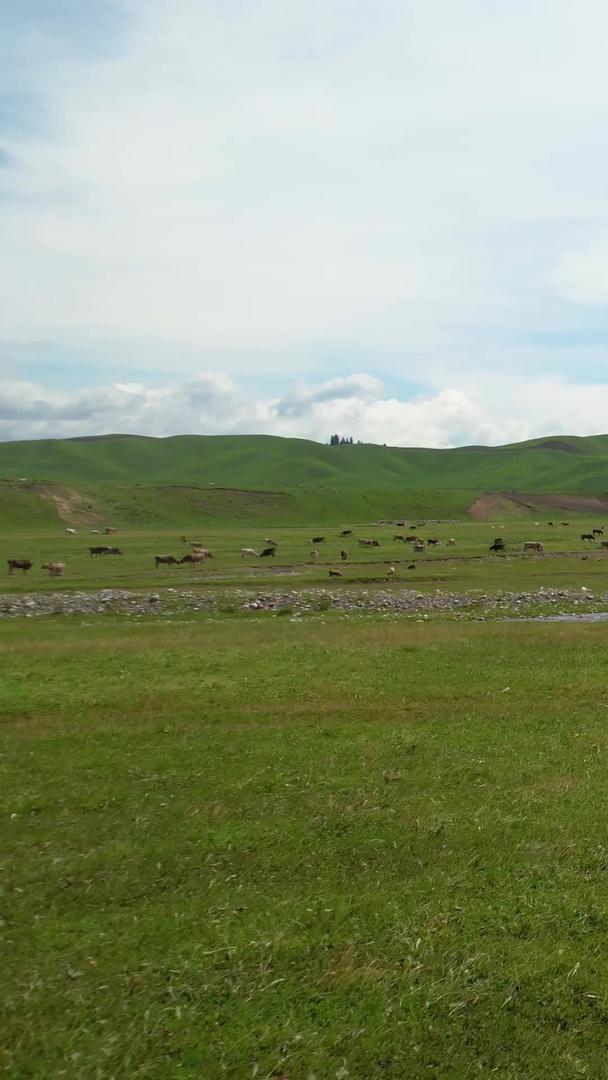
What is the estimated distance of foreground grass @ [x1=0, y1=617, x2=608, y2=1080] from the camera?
873 cm

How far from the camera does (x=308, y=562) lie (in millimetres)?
75188

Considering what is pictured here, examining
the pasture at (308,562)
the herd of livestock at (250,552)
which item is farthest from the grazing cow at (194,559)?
the pasture at (308,562)

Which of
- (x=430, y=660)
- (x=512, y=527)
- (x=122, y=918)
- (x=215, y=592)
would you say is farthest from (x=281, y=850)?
(x=512, y=527)

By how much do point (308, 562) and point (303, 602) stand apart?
2498cm

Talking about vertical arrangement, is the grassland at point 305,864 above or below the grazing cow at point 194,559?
below

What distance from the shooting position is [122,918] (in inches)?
438

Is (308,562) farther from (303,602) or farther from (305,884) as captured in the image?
(305,884)

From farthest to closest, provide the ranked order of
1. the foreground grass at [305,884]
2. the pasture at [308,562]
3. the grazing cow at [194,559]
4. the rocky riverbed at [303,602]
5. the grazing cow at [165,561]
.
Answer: the grazing cow at [194,559] → the grazing cow at [165,561] → the pasture at [308,562] → the rocky riverbed at [303,602] → the foreground grass at [305,884]

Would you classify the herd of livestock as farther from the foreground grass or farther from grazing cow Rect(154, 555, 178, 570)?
the foreground grass

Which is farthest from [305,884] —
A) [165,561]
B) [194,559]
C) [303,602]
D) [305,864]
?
[194,559]

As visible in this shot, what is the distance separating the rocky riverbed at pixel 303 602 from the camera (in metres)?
47.1

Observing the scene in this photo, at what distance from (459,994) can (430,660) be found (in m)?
20.7

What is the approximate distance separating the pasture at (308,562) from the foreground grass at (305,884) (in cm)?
3641

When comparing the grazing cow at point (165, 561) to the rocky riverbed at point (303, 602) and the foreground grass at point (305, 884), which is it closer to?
the rocky riverbed at point (303, 602)
